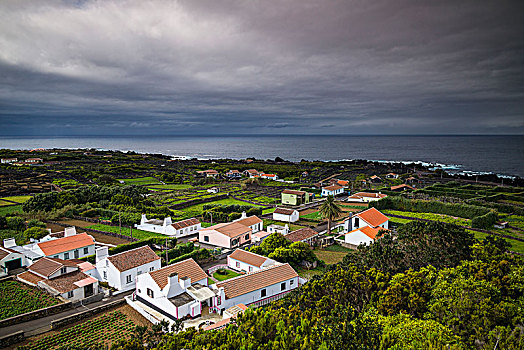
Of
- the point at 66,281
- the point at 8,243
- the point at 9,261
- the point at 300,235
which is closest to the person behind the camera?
the point at 66,281

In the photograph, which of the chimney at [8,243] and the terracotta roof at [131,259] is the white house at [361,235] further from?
the chimney at [8,243]

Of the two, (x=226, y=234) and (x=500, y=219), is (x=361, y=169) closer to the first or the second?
(x=500, y=219)

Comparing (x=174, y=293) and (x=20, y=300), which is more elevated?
(x=174, y=293)

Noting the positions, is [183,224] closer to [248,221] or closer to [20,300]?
[248,221]

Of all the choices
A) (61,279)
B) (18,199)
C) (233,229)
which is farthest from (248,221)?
(18,199)

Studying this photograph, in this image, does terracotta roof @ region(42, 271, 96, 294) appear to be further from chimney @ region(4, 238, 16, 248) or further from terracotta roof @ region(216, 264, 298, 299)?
terracotta roof @ region(216, 264, 298, 299)

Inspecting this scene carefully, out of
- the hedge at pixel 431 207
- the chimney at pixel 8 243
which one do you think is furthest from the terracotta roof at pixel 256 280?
the hedge at pixel 431 207
